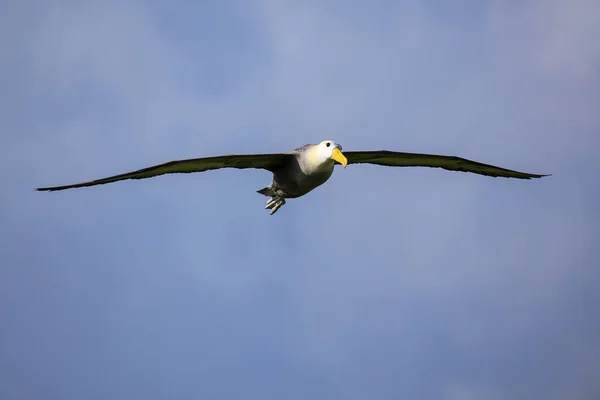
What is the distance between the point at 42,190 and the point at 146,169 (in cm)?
185

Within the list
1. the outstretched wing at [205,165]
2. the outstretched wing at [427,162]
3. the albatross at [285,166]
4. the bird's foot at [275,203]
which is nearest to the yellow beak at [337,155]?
the albatross at [285,166]

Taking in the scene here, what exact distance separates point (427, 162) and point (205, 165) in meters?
5.25

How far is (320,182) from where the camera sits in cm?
2000

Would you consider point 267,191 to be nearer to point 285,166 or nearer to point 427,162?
point 285,166

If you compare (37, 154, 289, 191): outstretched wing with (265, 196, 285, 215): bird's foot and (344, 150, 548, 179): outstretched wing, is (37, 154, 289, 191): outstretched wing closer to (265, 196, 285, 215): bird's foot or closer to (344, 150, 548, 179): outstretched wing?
(265, 196, 285, 215): bird's foot

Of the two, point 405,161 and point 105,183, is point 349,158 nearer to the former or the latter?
point 405,161

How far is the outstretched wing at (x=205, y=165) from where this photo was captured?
62.1ft

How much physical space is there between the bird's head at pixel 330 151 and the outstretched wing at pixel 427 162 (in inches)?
61.4

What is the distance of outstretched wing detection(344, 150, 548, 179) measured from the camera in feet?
70.6

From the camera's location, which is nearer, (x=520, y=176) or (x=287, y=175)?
(x=287, y=175)

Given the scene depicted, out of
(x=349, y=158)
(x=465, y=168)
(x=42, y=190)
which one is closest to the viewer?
(x=42, y=190)

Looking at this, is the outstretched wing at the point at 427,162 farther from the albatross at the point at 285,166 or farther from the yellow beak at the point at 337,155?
the yellow beak at the point at 337,155

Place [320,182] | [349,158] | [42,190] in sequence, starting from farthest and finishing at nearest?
[349,158] → [320,182] → [42,190]

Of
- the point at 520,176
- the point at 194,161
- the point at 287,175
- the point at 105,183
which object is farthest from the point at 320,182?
the point at 520,176
